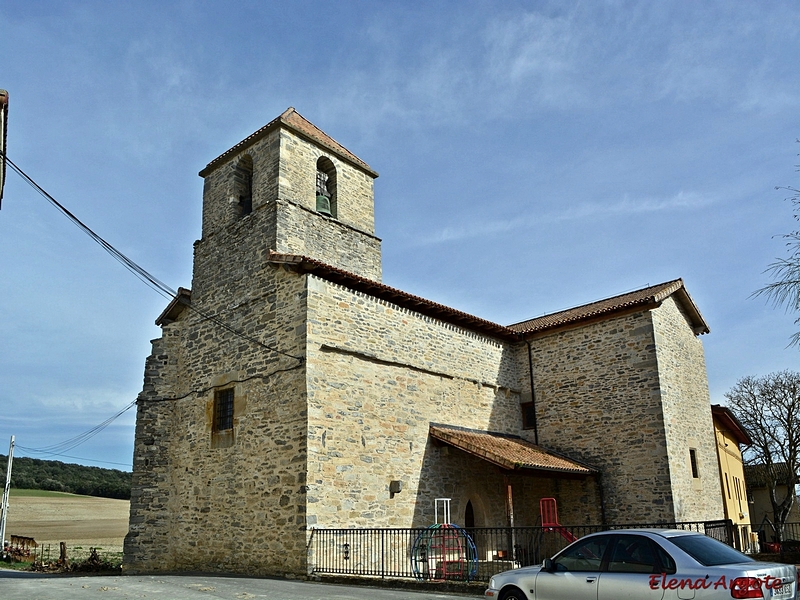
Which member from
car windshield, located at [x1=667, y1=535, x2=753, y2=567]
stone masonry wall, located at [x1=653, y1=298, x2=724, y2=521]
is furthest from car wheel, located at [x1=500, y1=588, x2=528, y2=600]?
stone masonry wall, located at [x1=653, y1=298, x2=724, y2=521]

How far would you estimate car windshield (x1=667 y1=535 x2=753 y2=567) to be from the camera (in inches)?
254

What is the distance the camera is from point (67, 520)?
4534cm

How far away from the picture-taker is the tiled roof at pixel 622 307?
1838 cm

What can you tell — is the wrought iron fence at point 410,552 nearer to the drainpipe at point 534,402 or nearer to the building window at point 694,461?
the drainpipe at point 534,402

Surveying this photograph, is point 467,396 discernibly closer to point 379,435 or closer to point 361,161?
point 379,435

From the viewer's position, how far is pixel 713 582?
6117 mm

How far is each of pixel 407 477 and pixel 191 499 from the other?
5.56m

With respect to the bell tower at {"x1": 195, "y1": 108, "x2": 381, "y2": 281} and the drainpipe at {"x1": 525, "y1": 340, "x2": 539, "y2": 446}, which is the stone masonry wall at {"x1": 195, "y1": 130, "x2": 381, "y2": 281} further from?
the drainpipe at {"x1": 525, "y1": 340, "x2": 539, "y2": 446}

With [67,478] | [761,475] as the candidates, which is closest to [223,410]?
[761,475]

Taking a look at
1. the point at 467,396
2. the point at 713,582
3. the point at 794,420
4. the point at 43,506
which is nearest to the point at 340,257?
the point at 467,396

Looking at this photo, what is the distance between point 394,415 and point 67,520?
130ft

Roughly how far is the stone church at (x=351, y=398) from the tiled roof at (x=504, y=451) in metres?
0.08

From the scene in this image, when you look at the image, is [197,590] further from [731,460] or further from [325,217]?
[731,460]

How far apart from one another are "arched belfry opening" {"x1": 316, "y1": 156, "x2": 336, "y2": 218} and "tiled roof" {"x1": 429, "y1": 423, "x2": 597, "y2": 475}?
7.03m
